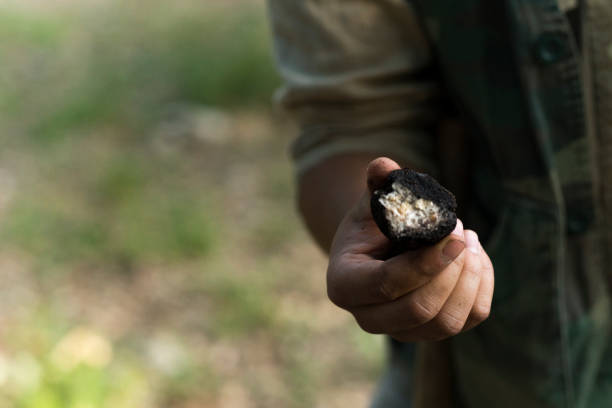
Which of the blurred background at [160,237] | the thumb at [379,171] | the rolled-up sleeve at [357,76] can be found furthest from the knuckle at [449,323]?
the blurred background at [160,237]

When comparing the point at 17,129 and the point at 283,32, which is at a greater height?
the point at 283,32

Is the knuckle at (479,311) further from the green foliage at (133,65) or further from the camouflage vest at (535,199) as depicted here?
the green foliage at (133,65)

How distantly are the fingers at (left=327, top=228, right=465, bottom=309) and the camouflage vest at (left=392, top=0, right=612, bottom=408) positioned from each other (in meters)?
0.47

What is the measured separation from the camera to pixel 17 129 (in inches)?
160

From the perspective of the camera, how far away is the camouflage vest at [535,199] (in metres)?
1.07

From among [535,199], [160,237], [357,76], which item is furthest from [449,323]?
[160,237]

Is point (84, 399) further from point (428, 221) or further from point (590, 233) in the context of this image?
point (428, 221)

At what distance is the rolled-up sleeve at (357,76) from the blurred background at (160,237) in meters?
1.17

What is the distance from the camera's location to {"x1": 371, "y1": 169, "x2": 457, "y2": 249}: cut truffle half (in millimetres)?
642

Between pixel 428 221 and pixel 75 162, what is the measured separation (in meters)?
3.34

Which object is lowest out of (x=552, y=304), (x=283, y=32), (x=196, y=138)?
Answer: (x=196, y=138)

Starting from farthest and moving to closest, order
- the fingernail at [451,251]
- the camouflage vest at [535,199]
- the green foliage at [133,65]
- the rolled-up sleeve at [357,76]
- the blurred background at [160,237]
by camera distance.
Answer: the green foliage at [133,65] → the blurred background at [160,237] → the rolled-up sleeve at [357,76] → the camouflage vest at [535,199] → the fingernail at [451,251]

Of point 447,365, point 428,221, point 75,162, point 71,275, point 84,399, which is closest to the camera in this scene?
point 428,221

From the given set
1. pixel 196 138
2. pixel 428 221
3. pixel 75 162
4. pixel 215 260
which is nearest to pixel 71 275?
pixel 215 260
